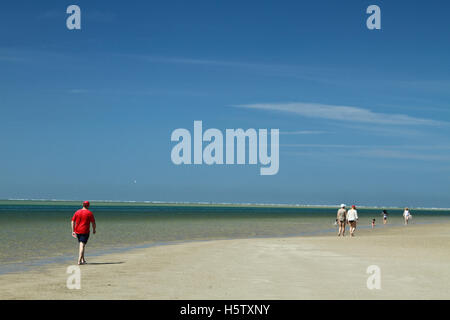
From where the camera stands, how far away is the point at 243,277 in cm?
1505

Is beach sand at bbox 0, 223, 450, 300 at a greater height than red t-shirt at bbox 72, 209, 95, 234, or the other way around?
red t-shirt at bbox 72, 209, 95, 234

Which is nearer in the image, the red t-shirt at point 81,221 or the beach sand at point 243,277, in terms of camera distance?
the beach sand at point 243,277

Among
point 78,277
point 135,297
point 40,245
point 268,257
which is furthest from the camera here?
point 40,245

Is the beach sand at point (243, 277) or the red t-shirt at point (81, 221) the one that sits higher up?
the red t-shirt at point (81, 221)

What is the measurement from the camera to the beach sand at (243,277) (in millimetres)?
12352

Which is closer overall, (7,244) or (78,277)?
(78,277)

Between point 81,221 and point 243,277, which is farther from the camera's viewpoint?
point 81,221

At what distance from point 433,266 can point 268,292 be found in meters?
7.93

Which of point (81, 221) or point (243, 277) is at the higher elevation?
point (81, 221)

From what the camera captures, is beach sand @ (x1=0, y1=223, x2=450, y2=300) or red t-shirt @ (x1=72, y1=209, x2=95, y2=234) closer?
beach sand @ (x1=0, y1=223, x2=450, y2=300)

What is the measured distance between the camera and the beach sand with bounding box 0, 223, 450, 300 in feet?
40.5
